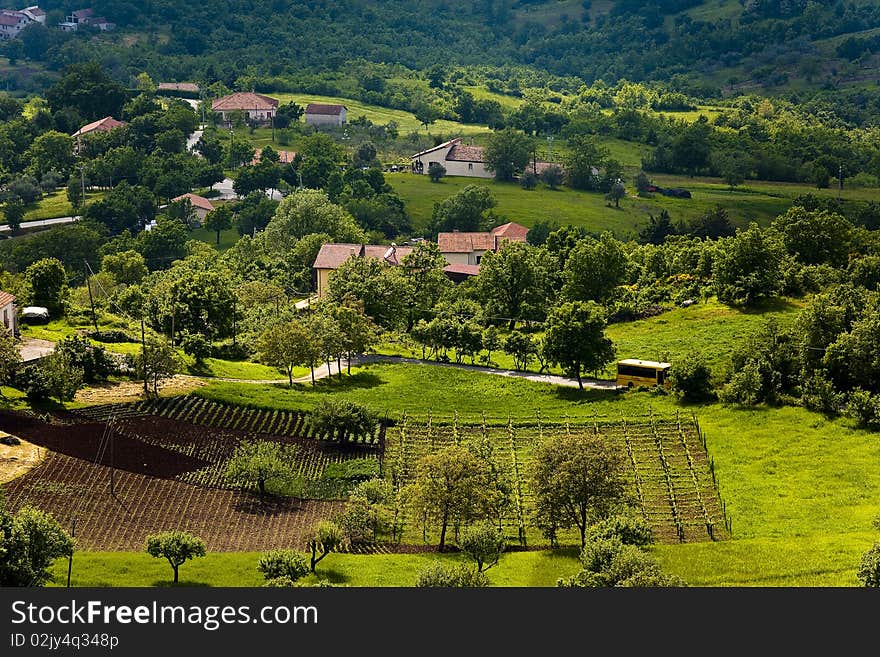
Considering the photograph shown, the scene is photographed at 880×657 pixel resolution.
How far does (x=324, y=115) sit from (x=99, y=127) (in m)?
31.2

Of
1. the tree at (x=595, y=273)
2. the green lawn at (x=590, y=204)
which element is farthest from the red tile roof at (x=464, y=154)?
the tree at (x=595, y=273)

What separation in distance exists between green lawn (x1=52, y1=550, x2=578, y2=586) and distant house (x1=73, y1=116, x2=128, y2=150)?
4477 inches

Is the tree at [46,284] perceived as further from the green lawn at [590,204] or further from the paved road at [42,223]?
the green lawn at [590,204]

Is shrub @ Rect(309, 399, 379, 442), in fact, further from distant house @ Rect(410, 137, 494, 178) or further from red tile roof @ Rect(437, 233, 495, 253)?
distant house @ Rect(410, 137, 494, 178)

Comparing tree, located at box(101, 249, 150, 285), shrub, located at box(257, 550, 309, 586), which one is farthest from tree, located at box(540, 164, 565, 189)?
shrub, located at box(257, 550, 309, 586)

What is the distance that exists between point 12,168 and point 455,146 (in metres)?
52.4

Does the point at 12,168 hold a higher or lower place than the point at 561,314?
lower

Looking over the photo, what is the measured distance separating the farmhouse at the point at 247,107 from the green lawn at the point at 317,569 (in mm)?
123295

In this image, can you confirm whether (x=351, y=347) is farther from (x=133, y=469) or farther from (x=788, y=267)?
(x=788, y=267)

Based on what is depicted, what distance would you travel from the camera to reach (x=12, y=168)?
5871 inches

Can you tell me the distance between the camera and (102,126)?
15675cm

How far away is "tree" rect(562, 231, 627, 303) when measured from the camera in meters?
92.8

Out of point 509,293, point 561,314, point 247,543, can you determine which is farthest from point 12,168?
point 247,543

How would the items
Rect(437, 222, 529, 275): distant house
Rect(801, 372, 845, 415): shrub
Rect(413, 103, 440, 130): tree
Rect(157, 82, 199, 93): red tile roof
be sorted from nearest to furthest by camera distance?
Rect(801, 372, 845, 415): shrub < Rect(437, 222, 529, 275): distant house < Rect(413, 103, 440, 130): tree < Rect(157, 82, 199, 93): red tile roof
